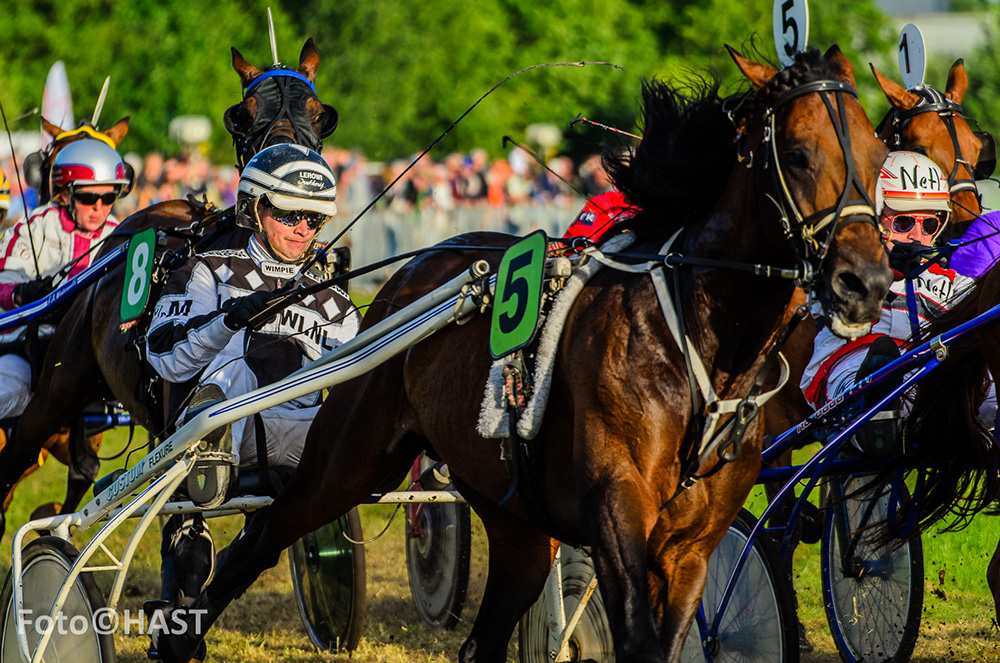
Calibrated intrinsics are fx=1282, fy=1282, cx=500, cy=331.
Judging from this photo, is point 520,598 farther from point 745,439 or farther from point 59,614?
point 59,614

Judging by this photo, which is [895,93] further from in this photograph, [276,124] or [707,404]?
[276,124]

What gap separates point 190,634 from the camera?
4859 millimetres

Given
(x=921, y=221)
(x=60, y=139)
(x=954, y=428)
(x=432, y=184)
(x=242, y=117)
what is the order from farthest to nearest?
1. (x=432, y=184)
2. (x=60, y=139)
3. (x=242, y=117)
4. (x=921, y=221)
5. (x=954, y=428)

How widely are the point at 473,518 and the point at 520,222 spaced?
45.4 feet

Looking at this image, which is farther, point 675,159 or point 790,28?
point 675,159

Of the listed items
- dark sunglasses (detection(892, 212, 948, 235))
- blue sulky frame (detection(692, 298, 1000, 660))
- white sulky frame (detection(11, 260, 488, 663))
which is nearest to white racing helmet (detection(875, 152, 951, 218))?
dark sunglasses (detection(892, 212, 948, 235))

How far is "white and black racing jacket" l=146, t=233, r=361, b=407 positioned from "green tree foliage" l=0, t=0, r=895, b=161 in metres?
17.3

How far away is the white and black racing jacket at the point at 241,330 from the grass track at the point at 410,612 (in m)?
1.48

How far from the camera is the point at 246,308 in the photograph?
182 inches

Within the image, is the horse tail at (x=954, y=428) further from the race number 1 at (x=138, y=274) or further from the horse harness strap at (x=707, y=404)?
the race number 1 at (x=138, y=274)

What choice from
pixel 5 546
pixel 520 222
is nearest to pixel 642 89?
pixel 5 546

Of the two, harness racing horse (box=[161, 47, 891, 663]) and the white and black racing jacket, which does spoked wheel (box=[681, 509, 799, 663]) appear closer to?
harness racing horse (box=[161, 47, 891, 663])

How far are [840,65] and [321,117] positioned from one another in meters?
3.49

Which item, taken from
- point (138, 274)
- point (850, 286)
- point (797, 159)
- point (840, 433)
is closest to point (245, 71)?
point (138, 274)
